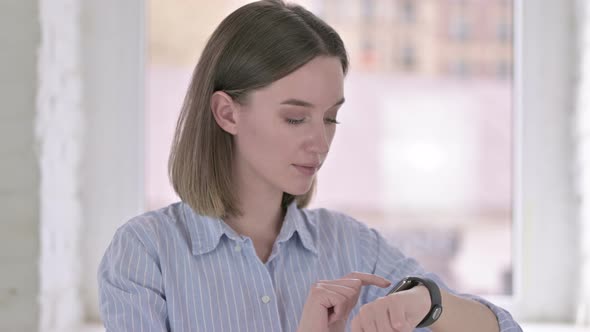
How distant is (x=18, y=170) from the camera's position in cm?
173

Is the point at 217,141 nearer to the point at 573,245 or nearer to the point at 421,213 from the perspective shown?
the point at 421,213

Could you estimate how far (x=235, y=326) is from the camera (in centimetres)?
143

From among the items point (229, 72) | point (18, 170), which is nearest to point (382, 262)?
point (229, 72)

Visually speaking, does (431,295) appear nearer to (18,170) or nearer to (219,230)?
(219,230)

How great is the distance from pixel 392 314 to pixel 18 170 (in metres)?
0.89

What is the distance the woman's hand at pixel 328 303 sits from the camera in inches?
52.6

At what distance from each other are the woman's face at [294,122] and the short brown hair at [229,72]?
23 mm

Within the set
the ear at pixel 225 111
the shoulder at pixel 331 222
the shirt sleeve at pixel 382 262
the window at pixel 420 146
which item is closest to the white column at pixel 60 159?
the window at pixel 420 146

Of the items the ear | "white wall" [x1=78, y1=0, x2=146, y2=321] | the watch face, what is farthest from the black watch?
"white wall" [x1=78, y1=0, x2=146, y2=321]

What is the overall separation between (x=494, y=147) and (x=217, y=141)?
927 mm

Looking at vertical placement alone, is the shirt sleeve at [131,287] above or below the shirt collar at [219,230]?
below

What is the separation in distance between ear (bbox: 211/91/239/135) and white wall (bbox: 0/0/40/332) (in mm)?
481

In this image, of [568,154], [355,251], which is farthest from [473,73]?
[355,251]

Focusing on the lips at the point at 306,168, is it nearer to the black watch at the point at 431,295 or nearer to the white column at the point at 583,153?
the black watch at the point at 431,295
